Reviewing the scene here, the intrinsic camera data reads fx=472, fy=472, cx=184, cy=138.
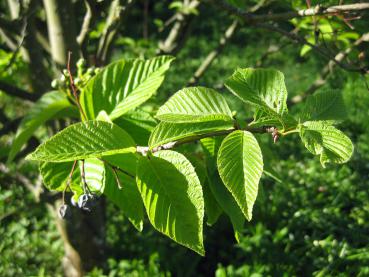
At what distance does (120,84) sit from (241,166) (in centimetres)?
36

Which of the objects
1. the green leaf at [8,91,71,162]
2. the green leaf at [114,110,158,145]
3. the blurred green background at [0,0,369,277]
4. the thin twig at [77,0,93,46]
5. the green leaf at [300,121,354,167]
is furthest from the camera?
the blurred green background at [0,0,369,277]

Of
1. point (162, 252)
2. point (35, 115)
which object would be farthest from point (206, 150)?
point (162, 252)

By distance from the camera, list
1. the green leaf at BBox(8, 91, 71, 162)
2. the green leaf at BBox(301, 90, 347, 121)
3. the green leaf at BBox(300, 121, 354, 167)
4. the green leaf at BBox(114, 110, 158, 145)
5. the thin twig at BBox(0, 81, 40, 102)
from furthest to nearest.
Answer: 1. the thin twig at BBox(0, 81, 40, 102)
2. the green leaf at BBox(8, 91, 71, 162)
3. the green leaf at BBox(114, 110, 158, 145)
4. the green leaf at BBox(301, 90, 347, 121)
5. the green leaf at BBox(300, 121, 354, 167)

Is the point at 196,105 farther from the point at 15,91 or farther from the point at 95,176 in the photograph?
the point at 15,91

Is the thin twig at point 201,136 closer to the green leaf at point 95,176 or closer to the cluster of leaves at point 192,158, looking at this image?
the cluster of leaves at point 192,158

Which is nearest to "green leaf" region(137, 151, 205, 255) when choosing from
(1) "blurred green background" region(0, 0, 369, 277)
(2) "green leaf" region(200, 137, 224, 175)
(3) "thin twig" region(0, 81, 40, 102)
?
(2) "green leaf" region(200, 137, 224, 175)

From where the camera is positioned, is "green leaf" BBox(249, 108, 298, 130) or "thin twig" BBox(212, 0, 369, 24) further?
"thin twig" BBox(212, 0, 369, 24)

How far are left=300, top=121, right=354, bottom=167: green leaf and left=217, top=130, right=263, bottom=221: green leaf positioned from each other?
0.07m

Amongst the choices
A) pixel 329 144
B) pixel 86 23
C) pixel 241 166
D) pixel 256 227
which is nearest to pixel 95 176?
pixel 241 166

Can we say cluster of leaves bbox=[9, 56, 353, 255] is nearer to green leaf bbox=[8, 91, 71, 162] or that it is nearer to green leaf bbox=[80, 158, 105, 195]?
green leaf bbox=[80, 158, 105, 195]

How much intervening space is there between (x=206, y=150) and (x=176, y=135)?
132 millimetres

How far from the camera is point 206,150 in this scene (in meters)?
0.80

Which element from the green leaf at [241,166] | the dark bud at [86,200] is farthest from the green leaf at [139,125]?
the green leaf at [241,166]

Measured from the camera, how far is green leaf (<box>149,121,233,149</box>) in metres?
0.68
